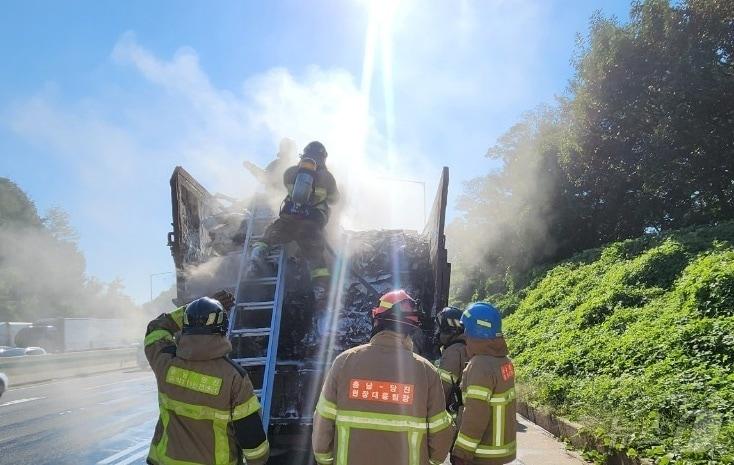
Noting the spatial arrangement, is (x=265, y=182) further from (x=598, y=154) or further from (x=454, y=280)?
(x=454, y=280)

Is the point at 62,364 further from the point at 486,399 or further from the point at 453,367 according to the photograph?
the point at 486,399

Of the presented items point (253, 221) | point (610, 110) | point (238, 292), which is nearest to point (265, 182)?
point (253, 221)

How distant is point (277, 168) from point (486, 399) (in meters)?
5.89

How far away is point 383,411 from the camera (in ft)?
8.02

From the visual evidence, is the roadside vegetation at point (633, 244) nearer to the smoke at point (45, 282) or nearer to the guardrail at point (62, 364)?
the guardrail at point (62, 364)

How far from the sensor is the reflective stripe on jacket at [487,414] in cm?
300

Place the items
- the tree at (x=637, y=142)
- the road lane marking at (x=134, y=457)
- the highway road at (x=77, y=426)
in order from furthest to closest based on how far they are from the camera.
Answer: the tree at (x=637, y=142) < the highway road at (x=77, y=426) < the road lane marking at (x=134, y=457)

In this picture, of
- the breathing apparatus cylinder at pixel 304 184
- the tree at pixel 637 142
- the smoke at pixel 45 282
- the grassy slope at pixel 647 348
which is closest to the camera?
the grassy slope at pixel 647 348

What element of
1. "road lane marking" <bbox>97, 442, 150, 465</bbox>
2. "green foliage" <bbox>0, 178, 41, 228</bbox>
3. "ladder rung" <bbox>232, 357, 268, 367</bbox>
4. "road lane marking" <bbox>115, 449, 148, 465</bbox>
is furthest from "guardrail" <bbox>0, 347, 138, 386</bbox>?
"green foliage" <bbox>0, 178, 41, 228</bbox>

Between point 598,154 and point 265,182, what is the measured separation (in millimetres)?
12637

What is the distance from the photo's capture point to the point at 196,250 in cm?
603

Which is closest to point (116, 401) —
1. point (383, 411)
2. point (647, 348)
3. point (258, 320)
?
point (258, 320)

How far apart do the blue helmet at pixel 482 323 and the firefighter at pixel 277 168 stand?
499 centimetres

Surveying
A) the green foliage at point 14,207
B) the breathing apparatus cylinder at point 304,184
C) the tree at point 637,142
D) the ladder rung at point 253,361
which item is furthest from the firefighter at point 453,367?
the green foliage at point 14,207
